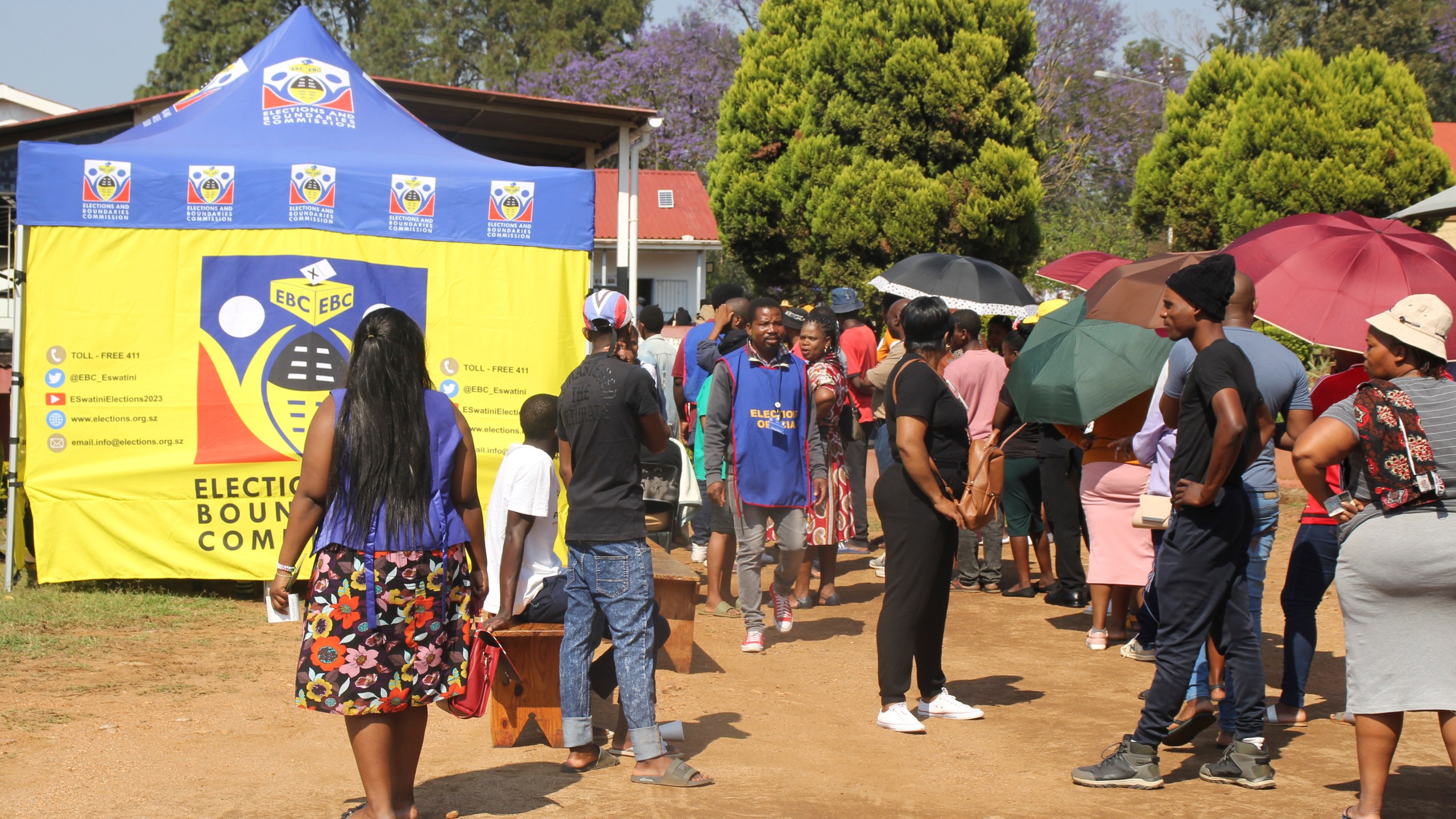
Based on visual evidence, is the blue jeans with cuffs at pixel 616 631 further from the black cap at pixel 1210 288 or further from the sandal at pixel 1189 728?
the black cap at pixel 1210 288

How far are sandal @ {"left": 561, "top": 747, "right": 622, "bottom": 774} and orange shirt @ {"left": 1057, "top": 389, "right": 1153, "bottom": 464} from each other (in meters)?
3.49

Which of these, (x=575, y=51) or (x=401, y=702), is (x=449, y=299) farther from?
(x=575, y=51)

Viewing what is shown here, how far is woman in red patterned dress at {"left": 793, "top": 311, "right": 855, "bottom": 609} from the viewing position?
824 centimetres

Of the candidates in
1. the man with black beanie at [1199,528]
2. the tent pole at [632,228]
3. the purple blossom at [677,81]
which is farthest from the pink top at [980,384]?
the purple blossom at [677,81]

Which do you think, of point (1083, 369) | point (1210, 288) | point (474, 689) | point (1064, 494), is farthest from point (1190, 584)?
point (1064, 494)

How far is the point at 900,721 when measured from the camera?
5.68m

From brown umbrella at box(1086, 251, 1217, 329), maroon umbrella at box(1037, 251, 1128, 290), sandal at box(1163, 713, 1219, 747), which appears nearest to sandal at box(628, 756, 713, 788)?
sandal at box(1163, 713, 1219, 747)

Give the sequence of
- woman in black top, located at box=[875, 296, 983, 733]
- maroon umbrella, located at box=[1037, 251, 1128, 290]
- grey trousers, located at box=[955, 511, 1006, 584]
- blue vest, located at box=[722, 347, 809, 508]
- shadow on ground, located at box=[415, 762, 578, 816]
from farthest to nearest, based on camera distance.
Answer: maroon umbrella, located at box=[1037, 251, 1128, 290] < grey trousers, located at box=[955, 511, 1006, 584] < blue vest, located at box=[722, 347, 809, 508] < woman in black top, located at box=[875, 296, 983, 733] < shadow on ground, located at box=[415, 762, 578, 816]

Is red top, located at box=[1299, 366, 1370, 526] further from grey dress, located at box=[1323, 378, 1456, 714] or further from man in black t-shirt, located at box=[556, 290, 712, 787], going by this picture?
man in black t-shirt, located at box=[556, 290, 712, 787]

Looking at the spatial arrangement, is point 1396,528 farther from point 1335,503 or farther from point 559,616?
point 559,616

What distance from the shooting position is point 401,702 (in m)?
4.02

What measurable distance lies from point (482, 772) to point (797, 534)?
9.29ft

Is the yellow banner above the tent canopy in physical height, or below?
below

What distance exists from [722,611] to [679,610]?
145 cm
